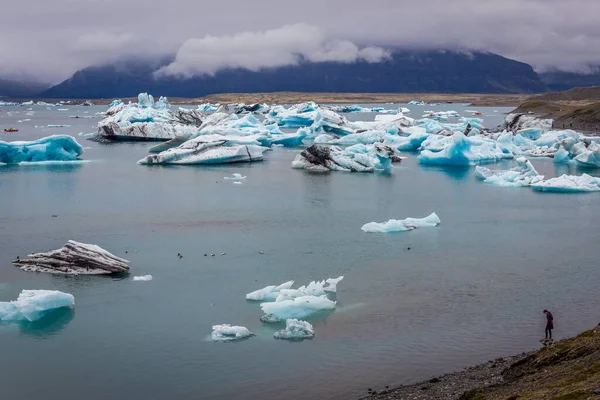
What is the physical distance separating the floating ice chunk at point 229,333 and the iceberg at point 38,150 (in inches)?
1012

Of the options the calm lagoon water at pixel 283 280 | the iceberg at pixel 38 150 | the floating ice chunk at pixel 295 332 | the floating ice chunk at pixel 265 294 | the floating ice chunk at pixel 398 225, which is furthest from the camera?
the iceberg at pixel 38 150

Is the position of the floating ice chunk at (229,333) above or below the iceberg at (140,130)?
below

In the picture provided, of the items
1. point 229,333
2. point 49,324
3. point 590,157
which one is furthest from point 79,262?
point 590,157

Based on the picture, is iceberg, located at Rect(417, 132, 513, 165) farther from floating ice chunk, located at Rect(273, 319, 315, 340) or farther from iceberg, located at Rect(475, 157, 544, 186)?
floating ice chunk, located at Rect(273, 319, 315, 340)

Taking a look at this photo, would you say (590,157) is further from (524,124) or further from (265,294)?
(265,294)

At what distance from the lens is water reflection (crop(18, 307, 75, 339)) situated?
493 inches

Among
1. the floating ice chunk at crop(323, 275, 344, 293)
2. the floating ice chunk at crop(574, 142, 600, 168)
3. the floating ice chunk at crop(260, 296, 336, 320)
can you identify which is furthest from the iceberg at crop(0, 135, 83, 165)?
the floating ice chunk at crop(260, 296, 336, 320)

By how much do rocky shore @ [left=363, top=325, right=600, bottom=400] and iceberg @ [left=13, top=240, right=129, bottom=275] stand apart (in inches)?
303

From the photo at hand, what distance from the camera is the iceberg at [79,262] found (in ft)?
51.6

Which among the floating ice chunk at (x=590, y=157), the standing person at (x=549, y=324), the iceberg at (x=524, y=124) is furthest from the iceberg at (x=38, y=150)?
the iceberg at (x=524, y=124)

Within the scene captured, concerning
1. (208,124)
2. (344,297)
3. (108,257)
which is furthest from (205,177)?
(344,297)

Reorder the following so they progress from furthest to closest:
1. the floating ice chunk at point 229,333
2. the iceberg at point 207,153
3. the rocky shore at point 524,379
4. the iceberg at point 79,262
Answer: the iceberg at point 207,153
the iceberg at point 79,262
the floating ice chunk at point 229,333
the rocky shore at point 524,379

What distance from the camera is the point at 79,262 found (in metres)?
15.8

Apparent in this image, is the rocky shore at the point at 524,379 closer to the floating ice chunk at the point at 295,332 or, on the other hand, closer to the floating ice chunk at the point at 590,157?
the floating ice chunk at the point at 295,332
